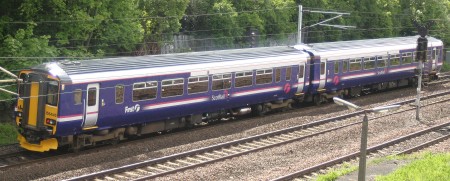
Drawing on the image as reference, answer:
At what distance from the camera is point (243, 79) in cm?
2567

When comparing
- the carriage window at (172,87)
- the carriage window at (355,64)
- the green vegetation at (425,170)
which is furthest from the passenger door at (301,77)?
the green vegetation at (425,170)

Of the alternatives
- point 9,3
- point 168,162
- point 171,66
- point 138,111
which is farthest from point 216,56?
point 9,3

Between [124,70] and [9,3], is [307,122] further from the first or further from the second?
[9,3]

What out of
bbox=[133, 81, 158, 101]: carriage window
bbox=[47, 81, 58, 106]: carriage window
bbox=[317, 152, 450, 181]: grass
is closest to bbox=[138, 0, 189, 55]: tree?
bbox=[133, 81, 158, 101]: carriage window

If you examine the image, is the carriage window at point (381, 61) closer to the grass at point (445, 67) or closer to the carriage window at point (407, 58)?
the carriage window at point (407, 58)

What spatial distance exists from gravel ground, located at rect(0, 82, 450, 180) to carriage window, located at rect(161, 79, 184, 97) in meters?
1.62

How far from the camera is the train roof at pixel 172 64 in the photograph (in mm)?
19578

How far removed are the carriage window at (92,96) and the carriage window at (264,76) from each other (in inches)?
337

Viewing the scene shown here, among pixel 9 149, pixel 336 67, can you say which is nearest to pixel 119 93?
pixel 9 149

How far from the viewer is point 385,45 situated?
35656mm

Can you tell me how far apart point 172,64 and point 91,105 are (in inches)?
156

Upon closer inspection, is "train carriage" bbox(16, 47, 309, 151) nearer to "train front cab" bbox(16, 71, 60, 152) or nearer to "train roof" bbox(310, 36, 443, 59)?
"train front cab" bbox(16, 71, 60, 152)

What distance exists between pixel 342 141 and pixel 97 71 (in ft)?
30.4

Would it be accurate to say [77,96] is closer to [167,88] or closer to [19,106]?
[19,106]
